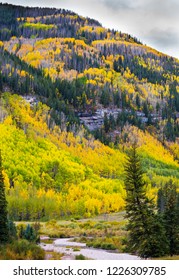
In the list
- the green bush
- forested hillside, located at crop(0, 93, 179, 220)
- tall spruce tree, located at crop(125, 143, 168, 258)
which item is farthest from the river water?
forested hillside, located at crop(0, 93, 179, 220)

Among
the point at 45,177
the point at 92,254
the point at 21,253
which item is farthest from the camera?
the point at 45,177

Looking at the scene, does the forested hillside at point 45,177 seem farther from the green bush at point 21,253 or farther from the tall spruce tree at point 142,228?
the green bush at point 21,253

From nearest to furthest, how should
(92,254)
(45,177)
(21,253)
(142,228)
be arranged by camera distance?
1. (21,253)
2. (142,228)
3. (92,254)
4. (45,177)

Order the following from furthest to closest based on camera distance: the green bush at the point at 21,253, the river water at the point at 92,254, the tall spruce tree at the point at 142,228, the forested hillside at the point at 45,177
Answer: the forested hillside at the point at 45,177
the river water at the point at 92,254
the tall spruce tree at the point at 142,228
the green bush at the point at 21,253

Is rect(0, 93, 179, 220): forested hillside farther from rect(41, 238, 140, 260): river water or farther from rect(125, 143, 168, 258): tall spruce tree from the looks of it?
rect(125, 143, 168, 258): tall spruce tree

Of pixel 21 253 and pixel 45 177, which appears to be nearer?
pixel 21 253

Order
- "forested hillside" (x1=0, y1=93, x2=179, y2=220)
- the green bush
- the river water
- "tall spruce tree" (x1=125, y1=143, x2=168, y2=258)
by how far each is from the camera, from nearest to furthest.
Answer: the green bush
"tall spruce tree" (x1=125, y1=143, x2=168, y2=258)
the river water
"forested hillside" (x1=0, y1=93, x2=179, y2=220)

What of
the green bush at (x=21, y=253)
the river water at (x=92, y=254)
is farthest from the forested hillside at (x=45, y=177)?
the green bush at (x=21, y=253)

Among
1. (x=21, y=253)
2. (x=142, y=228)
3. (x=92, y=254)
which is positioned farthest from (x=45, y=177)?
(x=21, y=253)

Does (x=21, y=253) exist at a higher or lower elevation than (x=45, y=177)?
higher

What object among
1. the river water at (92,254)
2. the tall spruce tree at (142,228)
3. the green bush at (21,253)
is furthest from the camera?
the river water at (92,254)

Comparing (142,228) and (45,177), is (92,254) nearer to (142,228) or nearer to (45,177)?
(142,228)

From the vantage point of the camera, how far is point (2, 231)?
116ft

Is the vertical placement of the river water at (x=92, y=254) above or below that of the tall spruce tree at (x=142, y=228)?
below
